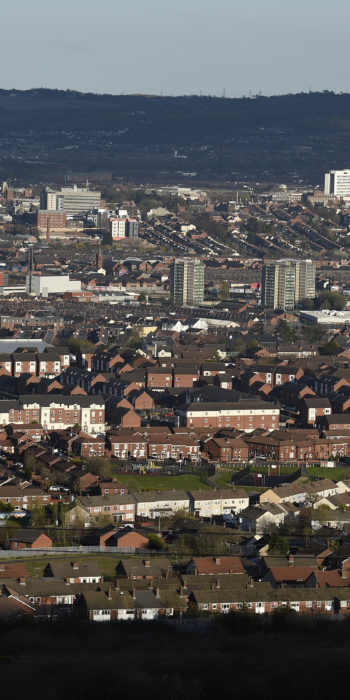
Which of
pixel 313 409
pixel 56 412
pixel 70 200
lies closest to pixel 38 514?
pixel 56 412

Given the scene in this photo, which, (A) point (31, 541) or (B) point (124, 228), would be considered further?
(B) point (124, 228)

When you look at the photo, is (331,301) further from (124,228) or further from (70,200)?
(70,200)

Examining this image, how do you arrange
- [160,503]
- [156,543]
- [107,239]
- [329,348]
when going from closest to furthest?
1. [156,543]
2. [160,503]
3. [329,348]
4. [107,239]

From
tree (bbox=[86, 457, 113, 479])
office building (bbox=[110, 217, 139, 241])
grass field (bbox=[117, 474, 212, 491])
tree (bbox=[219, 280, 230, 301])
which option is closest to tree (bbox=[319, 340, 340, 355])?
tree (bbox=[219, 280, 230, 301])

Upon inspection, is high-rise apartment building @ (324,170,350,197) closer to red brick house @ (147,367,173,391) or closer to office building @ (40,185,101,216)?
office building @ (40,185,101,216)

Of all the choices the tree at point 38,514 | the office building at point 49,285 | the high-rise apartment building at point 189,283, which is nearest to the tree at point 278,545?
the tree at point 38,514

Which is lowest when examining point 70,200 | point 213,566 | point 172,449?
point 172,449
